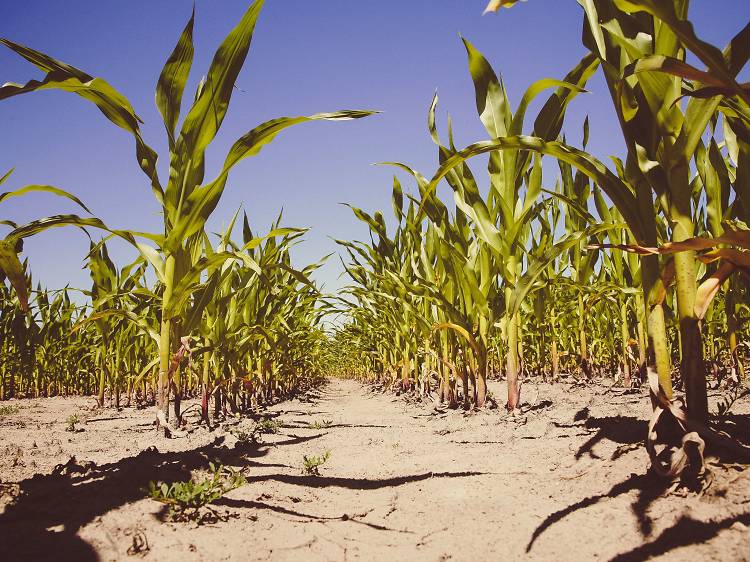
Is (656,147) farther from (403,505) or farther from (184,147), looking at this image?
(184,147)

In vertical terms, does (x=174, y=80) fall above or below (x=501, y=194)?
above

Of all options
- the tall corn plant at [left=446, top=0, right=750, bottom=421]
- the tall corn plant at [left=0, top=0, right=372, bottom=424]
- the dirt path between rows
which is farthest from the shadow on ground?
the tall corn plant at [left=446, top=0, right=750, bottom=421]

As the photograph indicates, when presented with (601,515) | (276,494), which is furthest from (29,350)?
(601,515)

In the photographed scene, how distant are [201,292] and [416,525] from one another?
5.09 feet

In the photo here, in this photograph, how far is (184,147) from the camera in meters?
1.94

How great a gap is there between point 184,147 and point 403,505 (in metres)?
1.69

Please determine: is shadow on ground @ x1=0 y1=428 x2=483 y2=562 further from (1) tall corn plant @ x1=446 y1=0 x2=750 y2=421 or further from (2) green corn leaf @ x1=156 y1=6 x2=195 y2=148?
(2) green corn leaf @ x1=156 y1=6 x2=195 y2=148

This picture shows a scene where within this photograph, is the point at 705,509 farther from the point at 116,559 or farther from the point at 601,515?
the point at 116,559

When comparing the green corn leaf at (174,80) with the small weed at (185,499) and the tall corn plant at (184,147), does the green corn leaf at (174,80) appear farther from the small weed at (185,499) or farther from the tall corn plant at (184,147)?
the small weed at (185,499)

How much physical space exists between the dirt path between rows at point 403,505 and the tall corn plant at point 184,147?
63cm

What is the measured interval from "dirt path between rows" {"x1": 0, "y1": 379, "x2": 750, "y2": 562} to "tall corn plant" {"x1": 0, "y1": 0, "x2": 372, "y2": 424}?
627 mm

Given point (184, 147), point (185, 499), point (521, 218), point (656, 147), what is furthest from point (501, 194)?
point (185, 499)

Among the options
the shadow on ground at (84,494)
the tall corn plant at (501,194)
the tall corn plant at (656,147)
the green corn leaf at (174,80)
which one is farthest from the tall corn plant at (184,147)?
the tall corn plant at (501,194)

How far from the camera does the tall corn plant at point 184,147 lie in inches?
66.6
